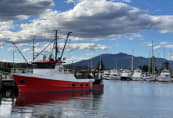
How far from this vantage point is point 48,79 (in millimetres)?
47125

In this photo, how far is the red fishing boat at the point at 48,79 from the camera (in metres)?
45.5

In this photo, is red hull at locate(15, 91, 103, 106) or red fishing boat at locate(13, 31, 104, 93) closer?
red hull at locate(15, 91, 103, 106)

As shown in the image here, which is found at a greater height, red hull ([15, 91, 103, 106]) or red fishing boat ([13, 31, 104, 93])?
red fishing boat ([13, 31, 104, 93])

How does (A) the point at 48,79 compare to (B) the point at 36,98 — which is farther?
(A) the point at 48,79

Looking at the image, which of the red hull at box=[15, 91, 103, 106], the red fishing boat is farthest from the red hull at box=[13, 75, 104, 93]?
the red hull at box=[15, 91, 103, 106]

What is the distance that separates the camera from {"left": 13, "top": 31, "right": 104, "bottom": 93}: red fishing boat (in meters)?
45.5

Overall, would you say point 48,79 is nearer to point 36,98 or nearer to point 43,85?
point 43,85

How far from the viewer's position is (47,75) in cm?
4712

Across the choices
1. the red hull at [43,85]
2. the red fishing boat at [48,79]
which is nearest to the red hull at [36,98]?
the red hull at [43,85]

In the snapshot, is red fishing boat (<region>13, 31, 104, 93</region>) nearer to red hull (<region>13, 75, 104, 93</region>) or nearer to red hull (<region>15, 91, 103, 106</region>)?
red hull (<region>13, 75, 104, 93</region>)

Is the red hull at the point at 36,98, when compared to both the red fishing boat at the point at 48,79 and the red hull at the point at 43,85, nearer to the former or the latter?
the red hull at the point at 43,85

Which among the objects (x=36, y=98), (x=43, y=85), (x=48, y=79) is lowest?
(x=36, y=98)

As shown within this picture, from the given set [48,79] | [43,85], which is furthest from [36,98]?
[48,79]

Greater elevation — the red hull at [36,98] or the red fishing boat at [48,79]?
the red fishing boat at [48,79]
